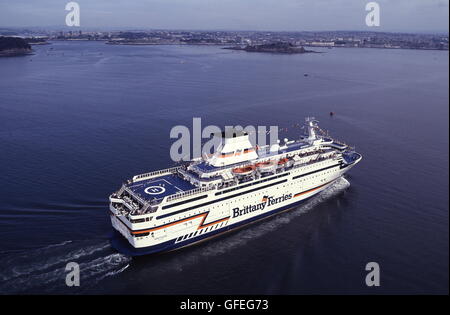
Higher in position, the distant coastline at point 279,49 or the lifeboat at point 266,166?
the distant coastline at point 279,49

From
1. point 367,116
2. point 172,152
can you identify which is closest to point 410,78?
point 367,116

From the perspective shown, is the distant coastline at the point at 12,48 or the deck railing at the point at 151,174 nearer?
the deck railing at the point at 151,174

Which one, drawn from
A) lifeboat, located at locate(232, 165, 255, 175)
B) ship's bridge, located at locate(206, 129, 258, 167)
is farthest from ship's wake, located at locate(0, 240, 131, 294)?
lifeboat, located at locate(232, 165, 255, 175)

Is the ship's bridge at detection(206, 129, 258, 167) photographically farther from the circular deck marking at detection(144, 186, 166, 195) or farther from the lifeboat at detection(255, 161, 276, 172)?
the circular deck marking at detection(144, 186, 166, 195)

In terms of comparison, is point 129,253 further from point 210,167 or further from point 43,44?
point 43,44

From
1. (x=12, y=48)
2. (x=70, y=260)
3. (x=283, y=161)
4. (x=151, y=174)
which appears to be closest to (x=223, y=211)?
(x=151, y=174)

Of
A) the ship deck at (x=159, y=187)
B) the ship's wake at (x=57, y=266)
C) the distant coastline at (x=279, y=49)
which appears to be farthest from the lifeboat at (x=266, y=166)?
the distant coastline at (x=279, y=49)

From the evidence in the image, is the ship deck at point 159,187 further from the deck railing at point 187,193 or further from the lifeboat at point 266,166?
the lifeboat at point 266,166
